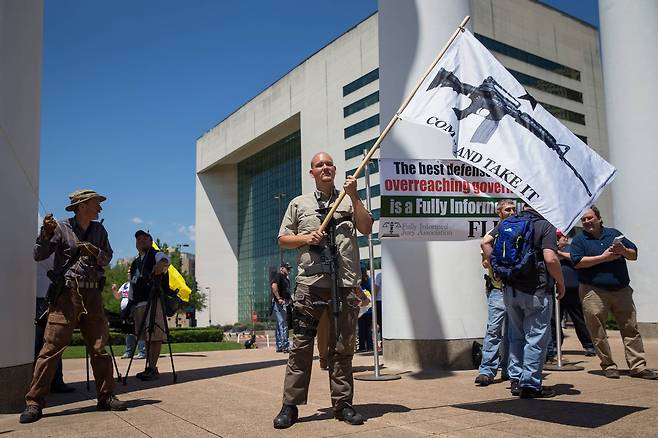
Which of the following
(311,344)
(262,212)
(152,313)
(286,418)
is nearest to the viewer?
(286,418)

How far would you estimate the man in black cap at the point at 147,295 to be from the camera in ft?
26.7

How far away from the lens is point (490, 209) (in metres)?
7.71

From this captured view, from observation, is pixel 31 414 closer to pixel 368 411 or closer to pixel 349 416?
pixel 349 416

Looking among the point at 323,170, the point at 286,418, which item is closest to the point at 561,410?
the point at 286,418

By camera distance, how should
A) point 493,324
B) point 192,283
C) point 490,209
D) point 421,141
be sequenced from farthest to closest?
point 192,283 < point 421,141 < point 490,209 < point 493,324

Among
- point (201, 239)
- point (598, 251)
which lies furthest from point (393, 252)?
point (201, 239)

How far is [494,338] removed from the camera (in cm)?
701

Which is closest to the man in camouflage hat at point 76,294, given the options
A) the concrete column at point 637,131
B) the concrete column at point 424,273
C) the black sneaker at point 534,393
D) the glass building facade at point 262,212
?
the black sneaker at point 534,393

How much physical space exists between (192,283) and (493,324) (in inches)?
2946

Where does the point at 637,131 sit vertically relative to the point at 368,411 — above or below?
above

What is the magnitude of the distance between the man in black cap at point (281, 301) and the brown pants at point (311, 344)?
335 inches

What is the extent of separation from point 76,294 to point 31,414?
1.02 m

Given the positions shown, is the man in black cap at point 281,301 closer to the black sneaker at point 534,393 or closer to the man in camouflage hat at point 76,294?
the man in camouflage hat at point 76,294

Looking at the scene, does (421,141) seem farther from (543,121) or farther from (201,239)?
(201,239)
